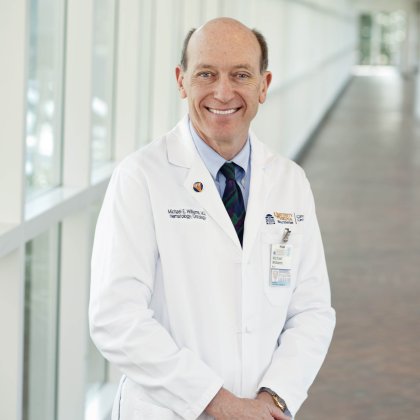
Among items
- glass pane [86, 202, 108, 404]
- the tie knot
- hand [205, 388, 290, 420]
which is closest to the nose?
the tie knot

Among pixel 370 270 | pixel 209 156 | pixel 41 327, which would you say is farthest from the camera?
pixel 370 270

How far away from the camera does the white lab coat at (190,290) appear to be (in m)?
2.54

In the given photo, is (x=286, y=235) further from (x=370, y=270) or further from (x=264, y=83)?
(x=370, y=270)

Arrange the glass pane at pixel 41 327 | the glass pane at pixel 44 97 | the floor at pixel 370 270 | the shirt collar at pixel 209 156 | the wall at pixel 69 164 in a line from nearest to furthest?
1. the shirt collar at pixel 209 156
2. the wall at pixel 69 164
3. the glass pane at pixel 44 97
4. the glass pane at pixel 41 327
5. the floor at pixel 370 270

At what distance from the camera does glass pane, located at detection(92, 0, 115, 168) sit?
5191 mm

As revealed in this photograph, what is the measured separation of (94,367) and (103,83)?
143cm

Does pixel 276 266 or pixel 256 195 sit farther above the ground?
pixel 256 195

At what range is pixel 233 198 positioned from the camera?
2746mm

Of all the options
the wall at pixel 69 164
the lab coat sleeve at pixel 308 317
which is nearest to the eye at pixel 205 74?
the lab coat sleeve at pixel 308 317

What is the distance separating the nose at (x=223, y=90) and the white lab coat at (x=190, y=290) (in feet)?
0.59

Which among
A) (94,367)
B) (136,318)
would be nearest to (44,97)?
Answer: (94,367)

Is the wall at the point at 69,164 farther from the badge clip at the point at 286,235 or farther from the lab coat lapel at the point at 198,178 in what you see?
the badge clip at the point at 286,235

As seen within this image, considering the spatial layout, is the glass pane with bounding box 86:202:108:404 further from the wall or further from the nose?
the nose

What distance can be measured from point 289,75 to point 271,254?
42.4 ft
